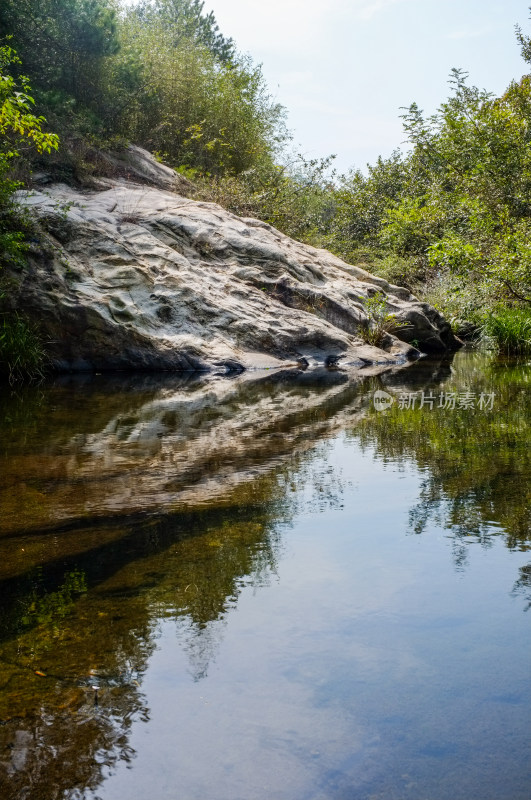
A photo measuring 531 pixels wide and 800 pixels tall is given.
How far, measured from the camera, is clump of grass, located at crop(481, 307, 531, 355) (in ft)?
52.2

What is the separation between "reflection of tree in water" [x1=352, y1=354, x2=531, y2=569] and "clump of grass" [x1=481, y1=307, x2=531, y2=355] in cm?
645

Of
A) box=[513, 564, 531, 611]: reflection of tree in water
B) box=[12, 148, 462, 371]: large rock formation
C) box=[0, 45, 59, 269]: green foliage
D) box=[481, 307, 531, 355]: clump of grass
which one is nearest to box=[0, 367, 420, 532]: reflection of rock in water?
box=[513, 564, 531, 611]: reflection of tree in water

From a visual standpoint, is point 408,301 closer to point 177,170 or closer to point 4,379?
point 177,170

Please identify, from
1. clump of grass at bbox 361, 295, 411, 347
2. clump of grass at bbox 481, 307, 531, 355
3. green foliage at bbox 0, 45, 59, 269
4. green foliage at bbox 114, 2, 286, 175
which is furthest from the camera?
green foliage at bbox 114, 2, 286, 175

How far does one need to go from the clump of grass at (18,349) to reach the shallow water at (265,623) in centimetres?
606

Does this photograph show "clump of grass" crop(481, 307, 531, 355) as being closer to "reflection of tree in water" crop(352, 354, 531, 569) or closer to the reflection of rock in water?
"reflection of tree in water" crop(352, 354, 531, 569)

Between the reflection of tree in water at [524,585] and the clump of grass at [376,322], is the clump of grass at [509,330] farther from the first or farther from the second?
the reflection of tree in water at [524,585]

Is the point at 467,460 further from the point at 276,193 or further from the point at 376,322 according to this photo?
the point at 276,193

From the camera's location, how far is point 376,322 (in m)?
17.2

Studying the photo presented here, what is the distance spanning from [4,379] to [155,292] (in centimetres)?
346

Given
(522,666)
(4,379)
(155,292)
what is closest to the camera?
(522,666)

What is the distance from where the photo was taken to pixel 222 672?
2.38 metres

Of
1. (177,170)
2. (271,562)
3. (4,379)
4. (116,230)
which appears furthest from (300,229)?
(271,562)

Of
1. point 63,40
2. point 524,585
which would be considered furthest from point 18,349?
point 524,585
